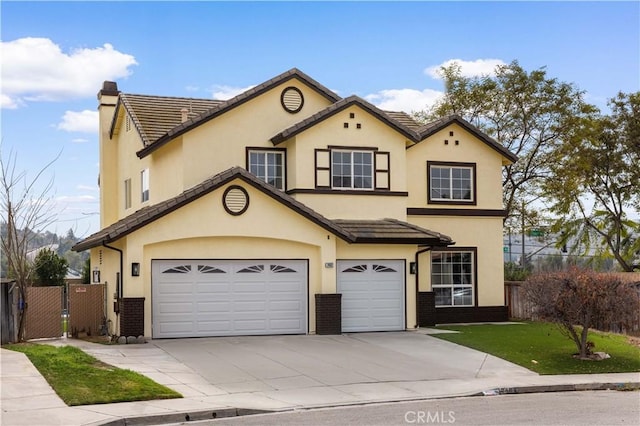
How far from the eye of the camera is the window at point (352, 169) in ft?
87.6

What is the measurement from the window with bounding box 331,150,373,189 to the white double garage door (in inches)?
109

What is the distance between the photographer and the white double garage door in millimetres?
22797

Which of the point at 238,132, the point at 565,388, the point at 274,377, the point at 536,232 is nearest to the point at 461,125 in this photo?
the point at 238,132

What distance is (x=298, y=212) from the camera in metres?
24.0

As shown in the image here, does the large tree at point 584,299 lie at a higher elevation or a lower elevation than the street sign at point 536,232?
lower

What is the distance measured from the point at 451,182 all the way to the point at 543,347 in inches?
359

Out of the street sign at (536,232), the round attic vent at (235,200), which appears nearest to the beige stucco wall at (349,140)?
the round attic vent at (235,200)

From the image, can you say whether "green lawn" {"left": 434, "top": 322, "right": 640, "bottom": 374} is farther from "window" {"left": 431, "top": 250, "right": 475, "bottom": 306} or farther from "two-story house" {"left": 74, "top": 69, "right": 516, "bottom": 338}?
"two-story house" {"left": 74, "top": 69, "right": 516, "bottom": 338}

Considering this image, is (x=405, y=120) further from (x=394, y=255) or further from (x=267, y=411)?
(x=267, y=411)

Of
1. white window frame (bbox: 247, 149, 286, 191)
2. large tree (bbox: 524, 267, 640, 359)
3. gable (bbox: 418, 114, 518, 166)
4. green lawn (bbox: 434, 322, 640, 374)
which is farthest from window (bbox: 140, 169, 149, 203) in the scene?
large tree (bbox: 524, 267, 640, 359)

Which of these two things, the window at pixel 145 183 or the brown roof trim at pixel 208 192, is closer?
the brown roof trim at pixel 208 192

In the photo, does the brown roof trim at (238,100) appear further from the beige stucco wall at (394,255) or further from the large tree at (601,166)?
the large tree at (601,166)

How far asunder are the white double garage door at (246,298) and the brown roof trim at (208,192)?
1288 millimetres

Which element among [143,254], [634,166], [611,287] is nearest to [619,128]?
[634,166]
